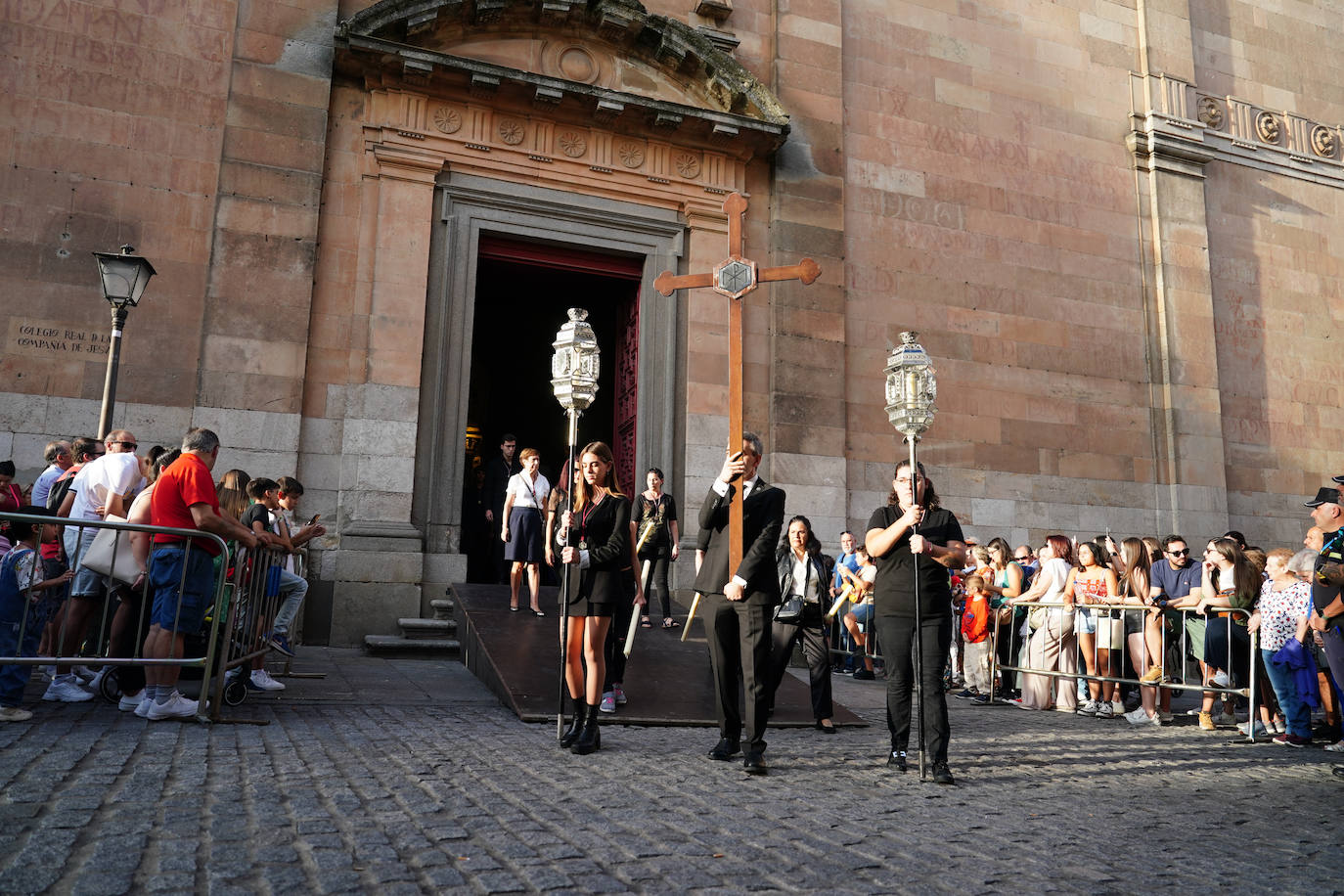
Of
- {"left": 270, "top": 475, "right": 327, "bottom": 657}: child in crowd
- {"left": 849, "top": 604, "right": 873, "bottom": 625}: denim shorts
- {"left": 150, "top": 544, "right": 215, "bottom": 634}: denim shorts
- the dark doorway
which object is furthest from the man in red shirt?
{"left": 849, "top": 604, "right": 873, "bottom": 625}: denim shorts

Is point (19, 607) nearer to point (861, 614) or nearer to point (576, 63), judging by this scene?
point (861, 614)

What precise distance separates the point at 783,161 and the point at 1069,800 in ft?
35.9

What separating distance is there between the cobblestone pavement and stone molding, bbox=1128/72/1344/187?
42.9 ft

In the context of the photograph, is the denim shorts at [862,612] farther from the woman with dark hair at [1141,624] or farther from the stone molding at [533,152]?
the stone molding at [533,152]

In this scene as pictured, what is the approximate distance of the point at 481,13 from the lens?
12648 mm

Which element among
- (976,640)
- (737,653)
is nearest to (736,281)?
(737,653)

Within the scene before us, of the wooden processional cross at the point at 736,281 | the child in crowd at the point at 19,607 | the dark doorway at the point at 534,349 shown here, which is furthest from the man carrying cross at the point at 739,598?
the dark doorway at the point at 534,349

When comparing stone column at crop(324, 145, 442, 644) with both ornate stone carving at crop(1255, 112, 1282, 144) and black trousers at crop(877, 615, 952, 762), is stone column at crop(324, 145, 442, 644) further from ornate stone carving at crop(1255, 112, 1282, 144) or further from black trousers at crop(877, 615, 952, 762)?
ornate stone carving at crop(1255, 112, 1282, 144)

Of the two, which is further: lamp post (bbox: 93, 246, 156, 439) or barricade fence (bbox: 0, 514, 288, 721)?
lamp post (bbox: 93, 246, 156, 439)

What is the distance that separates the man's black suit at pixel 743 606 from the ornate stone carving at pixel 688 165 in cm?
861

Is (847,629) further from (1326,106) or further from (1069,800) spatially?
(1326,106)

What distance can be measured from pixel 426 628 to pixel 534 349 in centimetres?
1054

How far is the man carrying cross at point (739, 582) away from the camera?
5.83 meters

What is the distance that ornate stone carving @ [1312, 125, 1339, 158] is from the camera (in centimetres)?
1834
